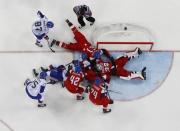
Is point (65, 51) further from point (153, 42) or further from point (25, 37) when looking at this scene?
point (153, 42)

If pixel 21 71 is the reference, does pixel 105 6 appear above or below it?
above

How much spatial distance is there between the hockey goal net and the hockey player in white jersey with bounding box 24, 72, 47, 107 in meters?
0.31

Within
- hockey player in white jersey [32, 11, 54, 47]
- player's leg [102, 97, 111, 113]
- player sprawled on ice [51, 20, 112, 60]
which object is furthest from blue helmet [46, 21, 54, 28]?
player's leg [102, 97, 111, 113]

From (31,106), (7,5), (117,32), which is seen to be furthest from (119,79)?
(7,5)

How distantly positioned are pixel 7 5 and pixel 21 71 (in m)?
0.31

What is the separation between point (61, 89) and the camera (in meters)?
3.00

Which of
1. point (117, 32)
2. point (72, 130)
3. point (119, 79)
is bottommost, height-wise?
point (72, 130)

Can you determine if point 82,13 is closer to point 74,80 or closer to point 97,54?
point 97,54

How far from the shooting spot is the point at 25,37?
3041 mm

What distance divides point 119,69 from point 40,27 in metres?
0.38

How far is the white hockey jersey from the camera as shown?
2873 millimetres

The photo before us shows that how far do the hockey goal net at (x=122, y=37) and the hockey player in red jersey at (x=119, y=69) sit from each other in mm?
65

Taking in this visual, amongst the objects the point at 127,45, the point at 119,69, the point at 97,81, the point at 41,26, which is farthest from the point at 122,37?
the point at 41,26

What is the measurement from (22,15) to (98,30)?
0.34 m
